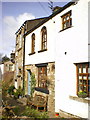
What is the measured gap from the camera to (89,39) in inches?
250

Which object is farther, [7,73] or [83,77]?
[7,73]

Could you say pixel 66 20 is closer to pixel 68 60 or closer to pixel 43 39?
pixel 68 60

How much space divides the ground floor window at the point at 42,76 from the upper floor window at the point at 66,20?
348 cm

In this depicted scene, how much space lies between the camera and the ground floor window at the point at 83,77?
6.44 m

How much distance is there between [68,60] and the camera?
7363mm

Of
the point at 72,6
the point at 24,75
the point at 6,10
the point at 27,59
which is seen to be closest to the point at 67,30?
the point at 72,6

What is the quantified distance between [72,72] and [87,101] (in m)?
1.60

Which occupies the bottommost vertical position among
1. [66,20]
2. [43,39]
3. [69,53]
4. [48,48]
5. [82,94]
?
[82,94]

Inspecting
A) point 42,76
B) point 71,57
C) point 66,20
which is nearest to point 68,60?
point 71,57

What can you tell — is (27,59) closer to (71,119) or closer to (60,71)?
(60,71)

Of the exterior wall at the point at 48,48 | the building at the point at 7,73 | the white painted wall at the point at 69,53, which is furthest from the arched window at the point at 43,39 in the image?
the building at the point at 7,73

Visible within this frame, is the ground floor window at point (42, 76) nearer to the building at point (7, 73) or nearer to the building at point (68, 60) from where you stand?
the building at point (68, 60)

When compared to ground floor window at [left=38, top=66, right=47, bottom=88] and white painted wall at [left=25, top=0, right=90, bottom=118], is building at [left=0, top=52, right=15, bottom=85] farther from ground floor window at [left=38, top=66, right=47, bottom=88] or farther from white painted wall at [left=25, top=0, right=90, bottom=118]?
white painted wall at [left=25, top=0, right=90, bottom=118]

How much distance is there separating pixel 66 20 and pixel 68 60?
2440mm
